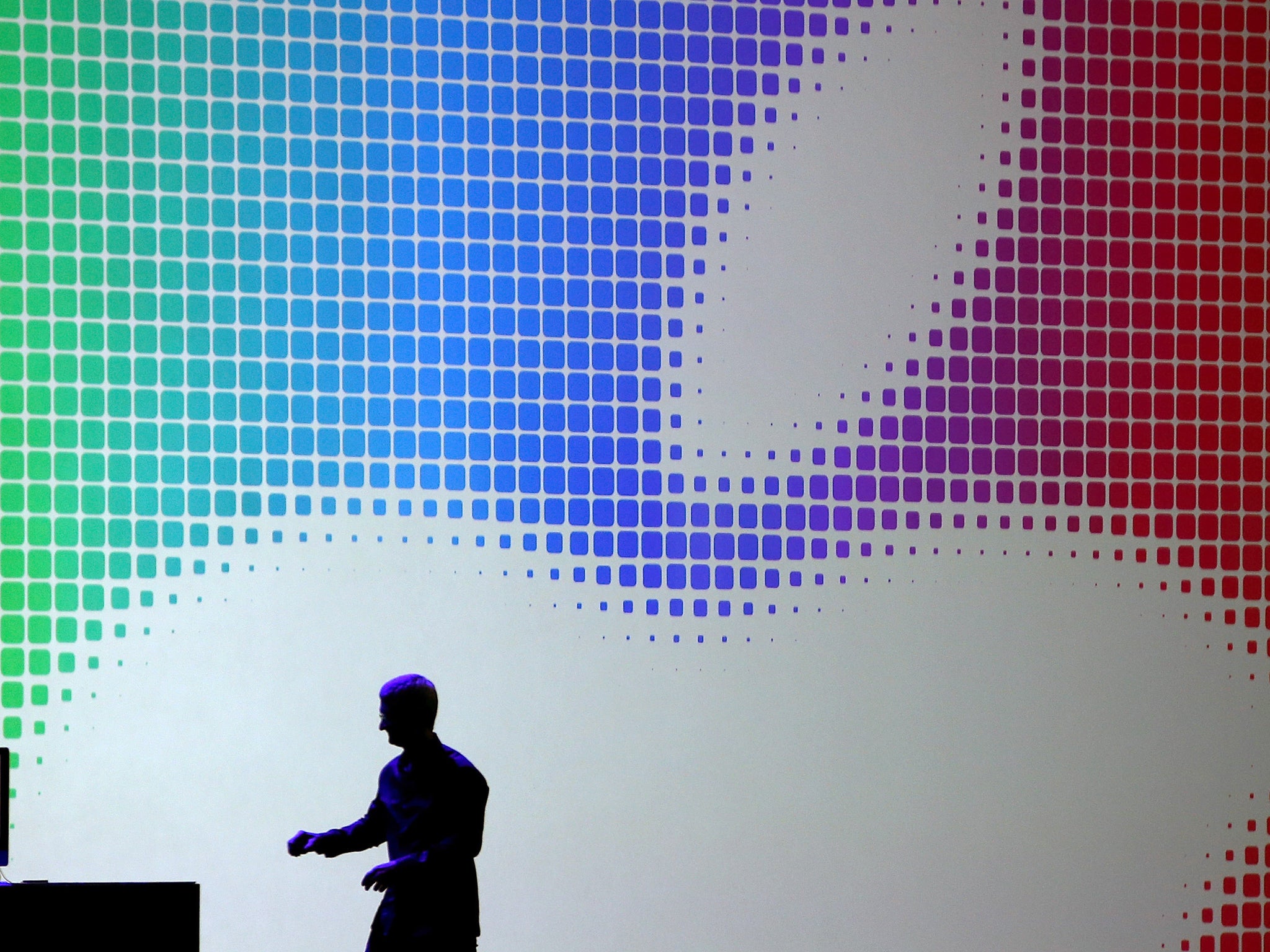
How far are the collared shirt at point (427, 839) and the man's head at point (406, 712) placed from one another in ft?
0.12

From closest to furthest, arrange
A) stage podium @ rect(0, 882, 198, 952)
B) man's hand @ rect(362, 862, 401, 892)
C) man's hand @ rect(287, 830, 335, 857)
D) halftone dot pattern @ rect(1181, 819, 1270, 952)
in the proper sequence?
stage podium @ rect(0, 882, 198, 952) → man's hand @ rect(362, 862, 401, 892) → man's hand @ rect(287, 830, 335, 857) → halftone dot pattern @ rect(1181, 819, 1270, 952)

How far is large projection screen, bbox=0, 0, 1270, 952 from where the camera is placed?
11.4 feet

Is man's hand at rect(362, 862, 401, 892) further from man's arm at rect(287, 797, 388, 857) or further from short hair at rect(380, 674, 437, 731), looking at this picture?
short hair at rect(380, 674, 437, 731)

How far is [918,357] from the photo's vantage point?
3920 millimetres

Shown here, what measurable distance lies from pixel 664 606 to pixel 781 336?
2.71 ft

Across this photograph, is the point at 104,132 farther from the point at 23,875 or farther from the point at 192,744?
the point at 23,875

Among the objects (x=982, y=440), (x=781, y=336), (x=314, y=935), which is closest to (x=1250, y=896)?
(x=982, y=440)

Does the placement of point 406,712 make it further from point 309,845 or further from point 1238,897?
point 1238,897

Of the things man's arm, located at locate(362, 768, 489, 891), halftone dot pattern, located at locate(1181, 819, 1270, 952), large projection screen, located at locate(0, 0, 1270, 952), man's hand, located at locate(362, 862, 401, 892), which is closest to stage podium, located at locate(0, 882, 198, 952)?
man's hand, located at locate(362, 862, 401, 892)

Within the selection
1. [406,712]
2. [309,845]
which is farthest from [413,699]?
[309,845]

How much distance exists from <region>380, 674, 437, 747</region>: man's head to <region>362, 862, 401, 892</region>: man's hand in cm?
32

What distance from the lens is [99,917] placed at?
2.63m

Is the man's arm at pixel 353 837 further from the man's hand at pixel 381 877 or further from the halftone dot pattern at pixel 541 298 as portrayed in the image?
the halftone dot pattern at pixel 541 298

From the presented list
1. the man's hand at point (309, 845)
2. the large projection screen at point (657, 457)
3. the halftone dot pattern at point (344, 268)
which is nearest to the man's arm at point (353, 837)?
the man's hand at point (309, 845)
